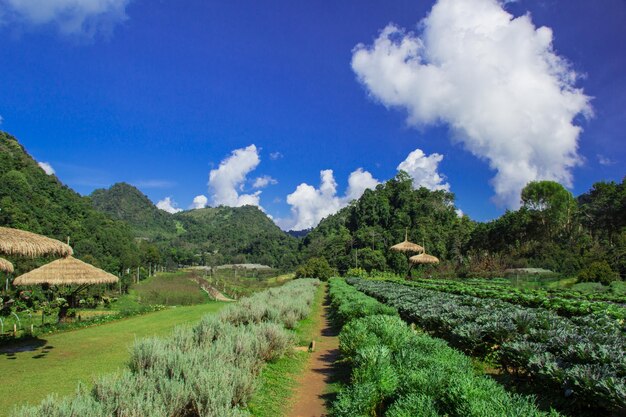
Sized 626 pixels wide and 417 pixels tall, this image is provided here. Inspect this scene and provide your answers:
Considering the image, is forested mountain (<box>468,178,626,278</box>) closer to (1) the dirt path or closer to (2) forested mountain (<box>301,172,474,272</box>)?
(2) forested mountain (<box>301,172,474,272</box>)

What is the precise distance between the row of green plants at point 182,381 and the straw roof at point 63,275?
20.6 feet

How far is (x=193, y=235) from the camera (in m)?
168

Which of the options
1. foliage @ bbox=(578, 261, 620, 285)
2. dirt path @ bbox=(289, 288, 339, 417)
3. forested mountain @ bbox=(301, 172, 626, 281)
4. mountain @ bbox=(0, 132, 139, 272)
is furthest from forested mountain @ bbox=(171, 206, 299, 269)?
dirt path @ bbox=(289, 288, 339, 417)

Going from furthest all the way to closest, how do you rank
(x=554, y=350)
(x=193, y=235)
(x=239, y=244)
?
(x=193, y=235) < (x=239, y=244) < (x=554, y=350)

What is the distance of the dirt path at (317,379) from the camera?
588 centimetres

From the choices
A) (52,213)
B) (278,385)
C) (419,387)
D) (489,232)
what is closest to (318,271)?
(489,232)

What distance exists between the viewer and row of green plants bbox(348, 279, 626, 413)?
4.05 m

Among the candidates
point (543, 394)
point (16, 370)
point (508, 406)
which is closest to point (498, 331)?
point (543, 394)

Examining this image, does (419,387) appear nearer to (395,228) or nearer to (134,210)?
(395,228)

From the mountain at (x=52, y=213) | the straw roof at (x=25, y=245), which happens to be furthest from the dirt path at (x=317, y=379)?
the mountain at (x=52, y=213)

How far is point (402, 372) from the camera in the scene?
5.32 m

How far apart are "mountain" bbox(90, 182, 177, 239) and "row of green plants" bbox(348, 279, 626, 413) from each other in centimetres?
16980

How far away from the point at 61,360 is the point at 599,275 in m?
28.3

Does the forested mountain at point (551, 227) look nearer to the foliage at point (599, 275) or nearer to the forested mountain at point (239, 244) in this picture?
the foliage at point (599, 275)
